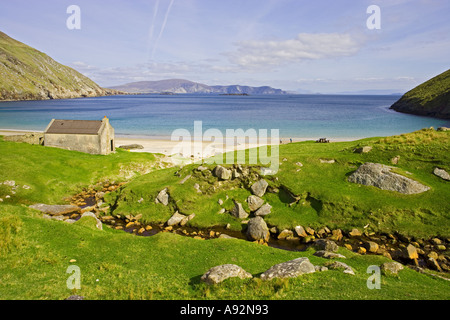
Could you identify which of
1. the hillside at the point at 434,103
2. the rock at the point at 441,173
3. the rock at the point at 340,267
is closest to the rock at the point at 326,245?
the rock at the point at 340,267

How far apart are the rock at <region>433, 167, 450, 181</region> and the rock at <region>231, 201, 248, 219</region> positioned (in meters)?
22.8

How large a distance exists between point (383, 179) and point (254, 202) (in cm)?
1502

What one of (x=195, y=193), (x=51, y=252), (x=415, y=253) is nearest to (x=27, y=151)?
(x=195, y=193)

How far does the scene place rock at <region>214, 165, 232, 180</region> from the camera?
1379 inches

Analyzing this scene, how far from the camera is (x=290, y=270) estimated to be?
50.8 ft

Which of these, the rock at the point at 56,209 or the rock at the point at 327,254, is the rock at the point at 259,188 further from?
the rock at the point at 56,209

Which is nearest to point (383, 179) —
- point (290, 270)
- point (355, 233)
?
point (355, 233)

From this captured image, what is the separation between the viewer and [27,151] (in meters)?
47.3

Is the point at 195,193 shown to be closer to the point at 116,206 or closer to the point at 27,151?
the point at 116,206

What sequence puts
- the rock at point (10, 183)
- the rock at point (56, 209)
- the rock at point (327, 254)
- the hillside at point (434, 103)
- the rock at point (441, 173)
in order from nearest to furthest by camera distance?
1. the rock at point (327, 254)
2. the rock at point (441, 173)
3. the rock at point (56, 209)
4. the rock at point (10, 183)
5. the hillside at point (434, 103)

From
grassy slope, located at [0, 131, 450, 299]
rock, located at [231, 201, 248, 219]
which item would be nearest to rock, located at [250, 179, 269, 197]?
grassy slope, located at [0, 131, 450, 299]

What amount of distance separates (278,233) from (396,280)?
42.8ft

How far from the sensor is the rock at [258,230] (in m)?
28.3

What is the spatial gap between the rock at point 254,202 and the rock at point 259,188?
0.70 meters
